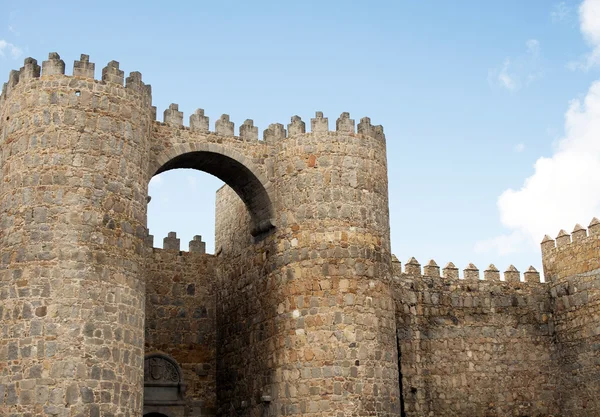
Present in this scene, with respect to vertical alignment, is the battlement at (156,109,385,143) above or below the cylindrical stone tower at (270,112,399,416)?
above

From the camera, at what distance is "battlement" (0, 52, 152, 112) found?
15492mm

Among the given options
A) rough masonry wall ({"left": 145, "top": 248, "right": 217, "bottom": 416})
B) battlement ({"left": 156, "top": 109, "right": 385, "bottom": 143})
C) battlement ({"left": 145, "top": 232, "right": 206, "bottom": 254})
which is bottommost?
rough masonry wall ({"left": 145, "top": 248, "right": 217, "bottom": 416})

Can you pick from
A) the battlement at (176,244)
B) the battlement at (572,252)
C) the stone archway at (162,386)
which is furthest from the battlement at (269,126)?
the battlement at (572,252)

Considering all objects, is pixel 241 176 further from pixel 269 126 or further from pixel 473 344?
pixel 473 344

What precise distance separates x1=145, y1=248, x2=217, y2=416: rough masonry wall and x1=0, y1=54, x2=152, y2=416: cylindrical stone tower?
458cm

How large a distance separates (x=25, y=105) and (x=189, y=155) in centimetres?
366

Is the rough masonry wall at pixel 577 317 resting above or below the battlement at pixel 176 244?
below

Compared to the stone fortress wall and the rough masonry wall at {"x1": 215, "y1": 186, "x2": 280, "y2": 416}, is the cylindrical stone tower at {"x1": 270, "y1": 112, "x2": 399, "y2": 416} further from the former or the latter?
the rough masonry wall at {"x1": 215, "y1": 186, "x2": 280, "y2": 416}

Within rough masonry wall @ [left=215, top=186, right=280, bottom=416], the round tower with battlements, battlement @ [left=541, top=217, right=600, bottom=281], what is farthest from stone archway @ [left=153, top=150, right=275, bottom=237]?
battlement @ [left=541, top=217, right=600, bottom=281]

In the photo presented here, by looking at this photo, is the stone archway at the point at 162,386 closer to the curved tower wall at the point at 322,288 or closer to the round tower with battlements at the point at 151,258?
the round tower with battlements at the point at 151,258

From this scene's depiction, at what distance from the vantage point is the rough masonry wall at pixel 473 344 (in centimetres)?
2067

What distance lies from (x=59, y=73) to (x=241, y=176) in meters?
4.68

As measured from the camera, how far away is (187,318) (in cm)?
2031

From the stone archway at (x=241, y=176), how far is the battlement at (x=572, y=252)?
344 inches
